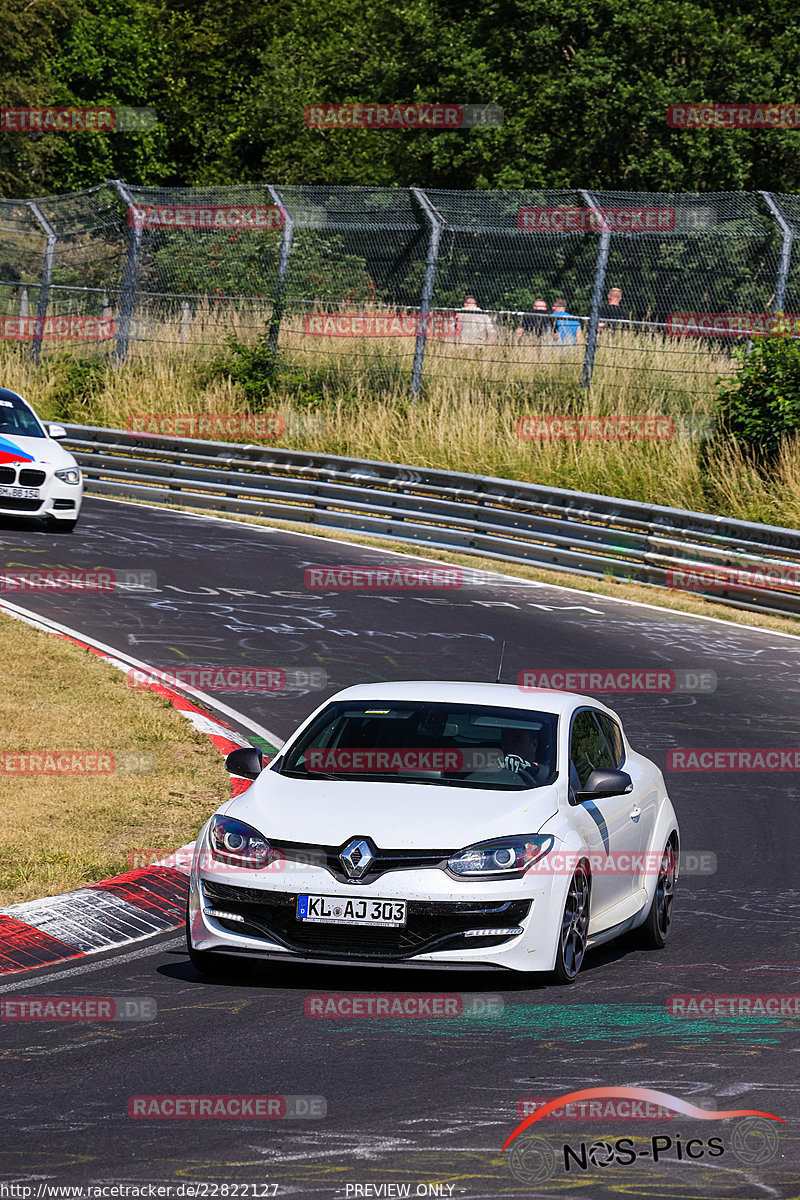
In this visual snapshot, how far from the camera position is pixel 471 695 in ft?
29.0

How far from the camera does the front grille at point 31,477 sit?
2089 cm

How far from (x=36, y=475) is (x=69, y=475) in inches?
18.0

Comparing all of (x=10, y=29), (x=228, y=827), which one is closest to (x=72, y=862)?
(x=228, y=827)

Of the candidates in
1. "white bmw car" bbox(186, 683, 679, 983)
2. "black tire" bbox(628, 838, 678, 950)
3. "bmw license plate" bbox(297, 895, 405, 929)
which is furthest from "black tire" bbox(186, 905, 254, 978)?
"black tire" bbox(628, 838, 678, 950)

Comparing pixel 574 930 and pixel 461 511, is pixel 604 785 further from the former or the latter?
pixel 461 511

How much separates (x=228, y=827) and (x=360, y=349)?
2056cm

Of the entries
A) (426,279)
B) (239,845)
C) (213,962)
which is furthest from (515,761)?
(426,279)

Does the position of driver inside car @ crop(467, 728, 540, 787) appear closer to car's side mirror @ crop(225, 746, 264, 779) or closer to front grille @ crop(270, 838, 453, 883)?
front grille @ crop(270, 838, 453, 883)

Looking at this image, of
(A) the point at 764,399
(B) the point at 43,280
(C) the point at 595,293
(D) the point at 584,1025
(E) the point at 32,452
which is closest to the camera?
(D) the point at 584,1025

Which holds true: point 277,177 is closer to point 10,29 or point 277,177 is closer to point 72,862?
point 10,29

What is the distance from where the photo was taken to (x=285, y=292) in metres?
28.4

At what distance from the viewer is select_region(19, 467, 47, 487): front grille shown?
20.9m

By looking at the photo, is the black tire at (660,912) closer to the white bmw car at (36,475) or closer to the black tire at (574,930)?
the black tire at (574,930)

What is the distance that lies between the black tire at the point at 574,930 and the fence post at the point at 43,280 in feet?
81.3
